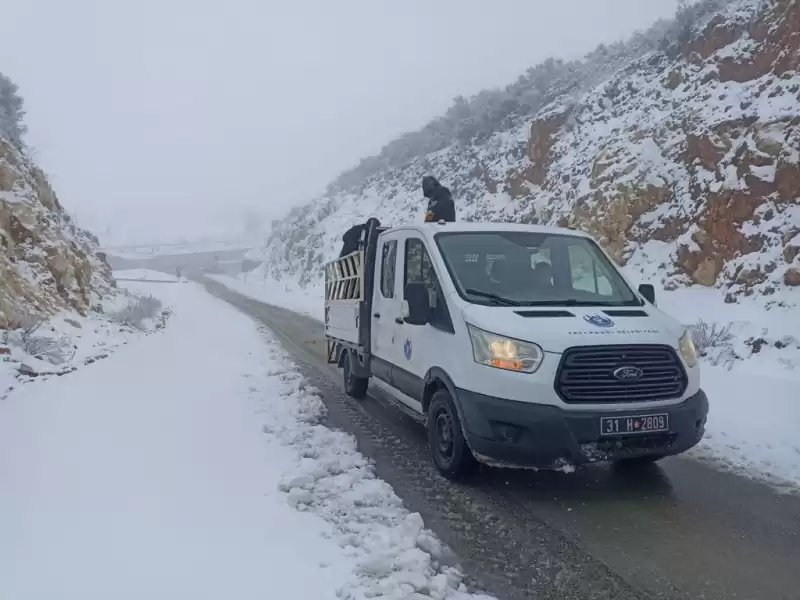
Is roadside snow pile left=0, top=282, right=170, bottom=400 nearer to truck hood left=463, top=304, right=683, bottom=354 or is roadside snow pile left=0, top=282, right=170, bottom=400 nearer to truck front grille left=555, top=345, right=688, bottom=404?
truck hood left=463, top=304, right=683, bottom=354

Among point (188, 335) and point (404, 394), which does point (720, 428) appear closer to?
point (404, 394)

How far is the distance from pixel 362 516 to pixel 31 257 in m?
11.9

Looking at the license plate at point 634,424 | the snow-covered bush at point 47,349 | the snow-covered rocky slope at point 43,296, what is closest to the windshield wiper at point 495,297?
the license plate at point 634,424

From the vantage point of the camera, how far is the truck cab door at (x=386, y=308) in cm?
659

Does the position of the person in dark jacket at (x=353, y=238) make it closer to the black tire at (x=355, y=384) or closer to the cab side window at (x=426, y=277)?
the black tire at (x=355, y=384)

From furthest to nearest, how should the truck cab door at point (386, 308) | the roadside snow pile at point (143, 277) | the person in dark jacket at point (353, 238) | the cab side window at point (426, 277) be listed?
the roadside snow pile at point (143, 277) < the person in dark jacket at point (353, 238) < the truck cab door at point (386, 308) < the cab side window at point (426, 277)

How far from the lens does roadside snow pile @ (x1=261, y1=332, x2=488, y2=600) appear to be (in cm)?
344

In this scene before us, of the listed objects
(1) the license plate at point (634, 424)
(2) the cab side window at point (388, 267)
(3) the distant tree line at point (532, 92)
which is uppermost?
(3) the distant tree line at point (532, 92)

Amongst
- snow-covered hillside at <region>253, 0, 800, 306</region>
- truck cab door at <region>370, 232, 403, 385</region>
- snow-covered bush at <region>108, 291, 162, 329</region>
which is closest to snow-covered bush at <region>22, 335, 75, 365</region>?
snow-covered bush at <region>108, 291, 162, 329</region>

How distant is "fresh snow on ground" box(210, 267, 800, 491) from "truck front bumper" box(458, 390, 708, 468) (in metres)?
1.37

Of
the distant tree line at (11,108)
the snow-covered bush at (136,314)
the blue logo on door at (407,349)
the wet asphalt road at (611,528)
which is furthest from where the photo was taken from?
the distant tree line at (11,108)

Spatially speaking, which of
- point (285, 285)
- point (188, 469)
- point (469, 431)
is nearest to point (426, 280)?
point (469, 431)

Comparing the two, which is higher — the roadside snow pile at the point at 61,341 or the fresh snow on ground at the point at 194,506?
the roadside snow pile at the point at 61,341

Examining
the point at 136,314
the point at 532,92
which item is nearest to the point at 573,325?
the point at 136,314
